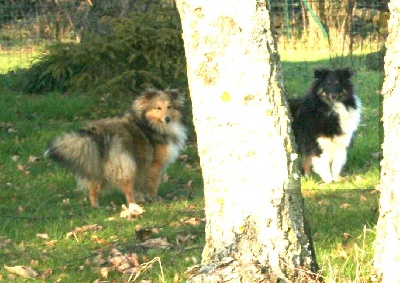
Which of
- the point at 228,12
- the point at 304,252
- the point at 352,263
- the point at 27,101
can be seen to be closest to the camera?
the point at 228,12

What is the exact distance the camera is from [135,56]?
1127 centimetres

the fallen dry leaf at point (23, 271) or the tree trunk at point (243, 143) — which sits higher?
the tree trunk at point (243, 143)

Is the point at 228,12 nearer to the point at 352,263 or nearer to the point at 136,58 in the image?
the point at 352,263

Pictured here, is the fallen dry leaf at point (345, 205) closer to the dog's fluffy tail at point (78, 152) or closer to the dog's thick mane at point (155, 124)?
the dog's thick mane at point (155, 124)

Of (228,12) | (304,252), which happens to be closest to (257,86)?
(228,12)

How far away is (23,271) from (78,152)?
2510 mm

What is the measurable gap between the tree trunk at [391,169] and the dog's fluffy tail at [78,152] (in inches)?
168

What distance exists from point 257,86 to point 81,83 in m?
7.72

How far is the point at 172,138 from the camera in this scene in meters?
9.17

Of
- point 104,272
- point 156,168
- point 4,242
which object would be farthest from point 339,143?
point 104,272

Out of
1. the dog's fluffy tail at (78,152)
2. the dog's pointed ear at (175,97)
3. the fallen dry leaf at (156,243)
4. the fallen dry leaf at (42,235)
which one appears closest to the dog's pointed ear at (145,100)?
the dog's pointed ear at (175,97)

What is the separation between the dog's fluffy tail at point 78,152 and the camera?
8219mm

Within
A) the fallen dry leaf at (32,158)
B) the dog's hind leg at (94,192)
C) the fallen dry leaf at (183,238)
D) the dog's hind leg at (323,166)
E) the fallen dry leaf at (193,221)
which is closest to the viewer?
the fallen dry leaf at (183,238)

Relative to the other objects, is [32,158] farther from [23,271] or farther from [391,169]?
[391,169]
